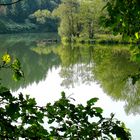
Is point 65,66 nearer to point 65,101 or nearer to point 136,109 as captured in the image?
point 136,109

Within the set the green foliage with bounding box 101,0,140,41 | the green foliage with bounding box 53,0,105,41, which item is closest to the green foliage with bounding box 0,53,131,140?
the green foliage with bounding box 101,0,140,41

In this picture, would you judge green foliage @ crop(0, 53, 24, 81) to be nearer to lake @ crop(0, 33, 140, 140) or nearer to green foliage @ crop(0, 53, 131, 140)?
green foliage @ crop(0, 53, 131, 140)

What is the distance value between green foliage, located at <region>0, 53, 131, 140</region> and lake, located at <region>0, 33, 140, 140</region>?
310 inches

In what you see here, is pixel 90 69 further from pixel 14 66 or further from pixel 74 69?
pixel 14 66

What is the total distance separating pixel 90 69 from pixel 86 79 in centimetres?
581

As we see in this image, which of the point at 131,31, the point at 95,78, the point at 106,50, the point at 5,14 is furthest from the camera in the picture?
the point at 5,14

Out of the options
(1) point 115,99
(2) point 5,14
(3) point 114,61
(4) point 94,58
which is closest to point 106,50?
(4) point 94,58

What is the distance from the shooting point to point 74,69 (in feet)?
139

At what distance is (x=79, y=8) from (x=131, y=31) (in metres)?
71.2

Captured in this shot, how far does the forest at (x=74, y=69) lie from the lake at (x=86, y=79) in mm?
79

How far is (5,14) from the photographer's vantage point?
414 feet

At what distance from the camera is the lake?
24250 mm

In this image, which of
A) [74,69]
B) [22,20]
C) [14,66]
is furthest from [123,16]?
[22,20]

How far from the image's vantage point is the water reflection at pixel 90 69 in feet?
90.4
